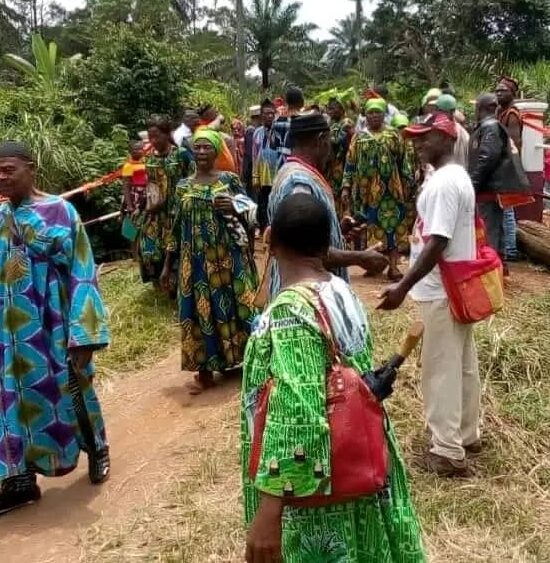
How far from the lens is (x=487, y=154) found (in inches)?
260

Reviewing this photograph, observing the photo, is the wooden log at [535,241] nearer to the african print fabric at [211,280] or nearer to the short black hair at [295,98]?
the short black hair at [295,98]

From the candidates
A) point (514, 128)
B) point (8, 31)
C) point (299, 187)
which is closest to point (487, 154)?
point (514, 128)

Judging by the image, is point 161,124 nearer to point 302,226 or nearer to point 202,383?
point 202,383

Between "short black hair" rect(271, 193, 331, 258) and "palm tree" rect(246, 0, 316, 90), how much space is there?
1426 inches

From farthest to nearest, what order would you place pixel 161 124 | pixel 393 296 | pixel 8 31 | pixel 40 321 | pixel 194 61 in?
pixel 8 31
pixel 194 61
pixel 161 124
pixel 40 321
pixel 393 296

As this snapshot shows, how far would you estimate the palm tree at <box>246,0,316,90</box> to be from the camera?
37.3m

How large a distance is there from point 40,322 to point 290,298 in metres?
2.43

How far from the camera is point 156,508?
12.9 ft

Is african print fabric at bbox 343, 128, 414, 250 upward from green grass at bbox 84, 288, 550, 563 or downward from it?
upward

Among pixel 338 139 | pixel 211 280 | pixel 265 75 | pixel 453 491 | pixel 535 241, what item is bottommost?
pixel 453 491

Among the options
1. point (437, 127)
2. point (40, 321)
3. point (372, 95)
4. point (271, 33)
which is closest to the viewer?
point (437, 127)

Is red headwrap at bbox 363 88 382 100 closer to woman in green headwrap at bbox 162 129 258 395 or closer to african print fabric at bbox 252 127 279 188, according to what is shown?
african print fabric at bbox 252 127 279 188

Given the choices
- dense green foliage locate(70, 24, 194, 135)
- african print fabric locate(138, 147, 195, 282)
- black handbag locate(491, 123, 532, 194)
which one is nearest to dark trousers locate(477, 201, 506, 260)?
black handbag locate(491, 123, 532, 194)

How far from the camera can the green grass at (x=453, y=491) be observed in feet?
11.3
